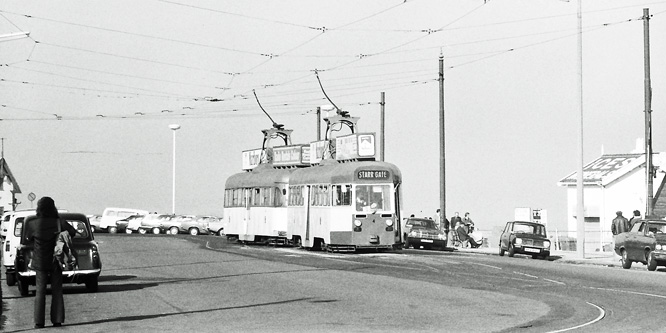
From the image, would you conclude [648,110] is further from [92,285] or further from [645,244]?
[92,285]

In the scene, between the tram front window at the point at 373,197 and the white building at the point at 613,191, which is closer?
the tram front window at the point at 373,197

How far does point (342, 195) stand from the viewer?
40531mm

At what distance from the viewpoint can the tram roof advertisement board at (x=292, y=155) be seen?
51.2 meters

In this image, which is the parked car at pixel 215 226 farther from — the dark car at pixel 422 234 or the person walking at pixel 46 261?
the person walking at pixel 46 261

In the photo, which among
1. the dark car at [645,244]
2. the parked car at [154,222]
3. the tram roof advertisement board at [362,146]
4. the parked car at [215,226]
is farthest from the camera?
the parked car at [154,222]

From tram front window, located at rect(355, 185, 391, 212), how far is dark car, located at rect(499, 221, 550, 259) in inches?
186

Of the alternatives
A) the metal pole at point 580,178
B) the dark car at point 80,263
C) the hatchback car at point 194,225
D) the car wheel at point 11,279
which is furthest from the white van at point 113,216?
the dark car at point 80,263

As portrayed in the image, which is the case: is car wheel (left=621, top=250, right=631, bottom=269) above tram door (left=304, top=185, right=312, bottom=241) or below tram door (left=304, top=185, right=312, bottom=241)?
below

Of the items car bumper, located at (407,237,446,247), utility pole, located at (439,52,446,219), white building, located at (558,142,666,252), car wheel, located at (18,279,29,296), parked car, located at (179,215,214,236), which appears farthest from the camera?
parked car, located at (179,215,214,236)

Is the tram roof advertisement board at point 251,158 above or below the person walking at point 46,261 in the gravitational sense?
above

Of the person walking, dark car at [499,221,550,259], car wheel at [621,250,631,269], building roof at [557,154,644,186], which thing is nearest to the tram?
dark car at [499,221,550,259]

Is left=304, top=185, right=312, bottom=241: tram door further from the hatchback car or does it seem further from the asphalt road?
the hatchback car

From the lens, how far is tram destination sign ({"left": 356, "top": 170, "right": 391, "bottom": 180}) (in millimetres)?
40281

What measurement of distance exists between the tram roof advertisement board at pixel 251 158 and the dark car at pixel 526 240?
60.7 ft
